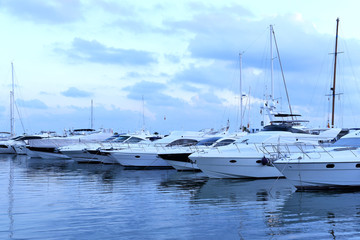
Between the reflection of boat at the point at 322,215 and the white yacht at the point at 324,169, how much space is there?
415 mm

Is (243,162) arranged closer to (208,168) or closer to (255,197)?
(208,168)

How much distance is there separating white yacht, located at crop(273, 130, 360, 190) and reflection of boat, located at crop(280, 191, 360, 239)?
415 mm

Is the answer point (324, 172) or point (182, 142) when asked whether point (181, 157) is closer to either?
point (182, 142)

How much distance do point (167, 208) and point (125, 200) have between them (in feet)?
7.35

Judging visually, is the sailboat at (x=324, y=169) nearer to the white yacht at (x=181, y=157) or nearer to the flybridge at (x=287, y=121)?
the white yacht at (x=181, y=157)

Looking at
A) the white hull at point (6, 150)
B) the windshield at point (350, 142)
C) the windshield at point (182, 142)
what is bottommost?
the white hull at point (6, 150)

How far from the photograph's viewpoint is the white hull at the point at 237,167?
854 inches

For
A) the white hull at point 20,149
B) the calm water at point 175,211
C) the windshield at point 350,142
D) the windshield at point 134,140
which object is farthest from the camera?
the white hull at point 20,149

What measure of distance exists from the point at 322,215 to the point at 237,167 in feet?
29.2

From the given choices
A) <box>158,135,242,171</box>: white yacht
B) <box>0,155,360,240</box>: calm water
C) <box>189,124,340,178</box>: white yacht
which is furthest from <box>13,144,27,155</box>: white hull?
<box>189,124,340,178</box>: white yacht

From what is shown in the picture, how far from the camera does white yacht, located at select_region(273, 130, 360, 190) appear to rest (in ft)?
55.5

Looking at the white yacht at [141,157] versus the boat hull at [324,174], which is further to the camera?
the white yacht at [141,157]

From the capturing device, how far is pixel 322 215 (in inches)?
514

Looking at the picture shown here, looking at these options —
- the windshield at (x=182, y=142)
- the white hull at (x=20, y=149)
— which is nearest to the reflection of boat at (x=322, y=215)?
the windshield at (x=182, y=142)
